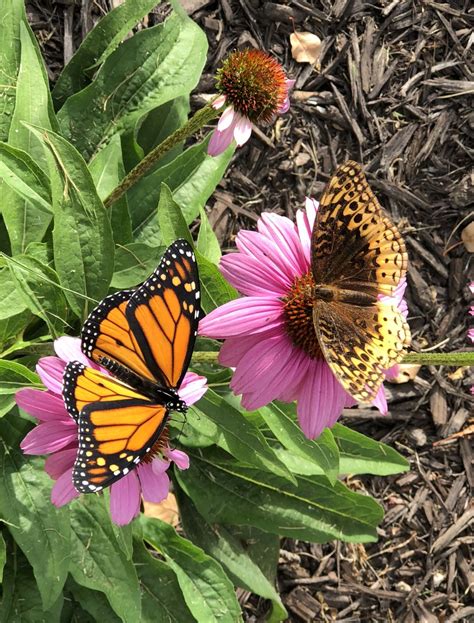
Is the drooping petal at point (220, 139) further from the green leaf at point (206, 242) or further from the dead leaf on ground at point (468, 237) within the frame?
the dead leaf on ground at point (468, 237)

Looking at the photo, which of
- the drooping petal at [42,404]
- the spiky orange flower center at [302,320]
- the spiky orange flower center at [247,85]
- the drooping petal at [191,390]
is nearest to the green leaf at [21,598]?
the drooping petal at [42,404]

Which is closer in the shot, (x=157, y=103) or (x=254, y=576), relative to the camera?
(x=157, y=103)

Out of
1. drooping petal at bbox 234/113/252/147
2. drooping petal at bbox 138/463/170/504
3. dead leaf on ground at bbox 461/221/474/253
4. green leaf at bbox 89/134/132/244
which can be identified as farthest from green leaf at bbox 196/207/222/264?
dead leaf on ground at bbox 461/221/474/253

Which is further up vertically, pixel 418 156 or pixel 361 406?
pixel 418 156

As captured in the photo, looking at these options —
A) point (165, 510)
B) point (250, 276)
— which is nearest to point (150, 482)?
point (250, 276)

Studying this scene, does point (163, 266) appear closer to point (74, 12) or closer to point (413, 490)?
point (74, 12)

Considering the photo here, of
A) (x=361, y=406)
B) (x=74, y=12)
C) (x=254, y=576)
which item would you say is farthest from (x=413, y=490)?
(x=74, y=12)
